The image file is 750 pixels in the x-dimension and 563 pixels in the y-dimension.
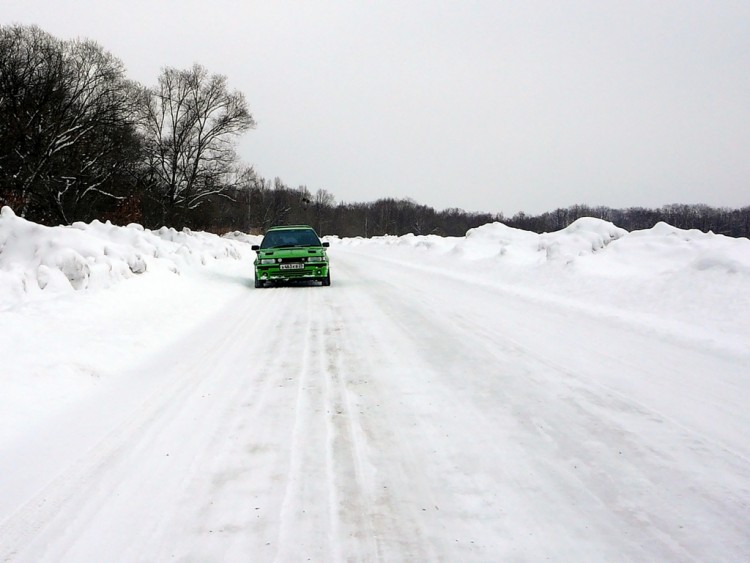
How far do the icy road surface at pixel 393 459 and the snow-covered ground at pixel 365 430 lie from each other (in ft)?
0.06

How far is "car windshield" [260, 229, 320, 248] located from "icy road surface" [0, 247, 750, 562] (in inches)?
327

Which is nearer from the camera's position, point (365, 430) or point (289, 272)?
point (365, 430)

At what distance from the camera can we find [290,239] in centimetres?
1472

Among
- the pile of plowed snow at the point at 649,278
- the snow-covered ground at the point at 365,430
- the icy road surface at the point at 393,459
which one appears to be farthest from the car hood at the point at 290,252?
the icy road surface at the point at 393,459

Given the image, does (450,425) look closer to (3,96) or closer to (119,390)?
(119,390)

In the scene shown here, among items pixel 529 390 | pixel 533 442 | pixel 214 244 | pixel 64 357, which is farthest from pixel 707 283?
pixel 214 244

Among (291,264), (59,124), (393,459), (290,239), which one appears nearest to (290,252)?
(291,264)

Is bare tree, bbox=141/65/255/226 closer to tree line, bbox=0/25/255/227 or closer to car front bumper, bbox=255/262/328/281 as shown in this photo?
tree line, bbox=0/25/255/227

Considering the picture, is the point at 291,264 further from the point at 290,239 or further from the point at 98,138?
the point at 98,138

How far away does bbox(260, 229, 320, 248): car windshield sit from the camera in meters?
14.5

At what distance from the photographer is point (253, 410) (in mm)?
4238

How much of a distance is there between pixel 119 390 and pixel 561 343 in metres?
5.69

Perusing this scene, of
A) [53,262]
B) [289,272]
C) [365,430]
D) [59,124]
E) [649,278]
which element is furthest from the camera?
[59,124]

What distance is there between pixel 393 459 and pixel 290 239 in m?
12.0
